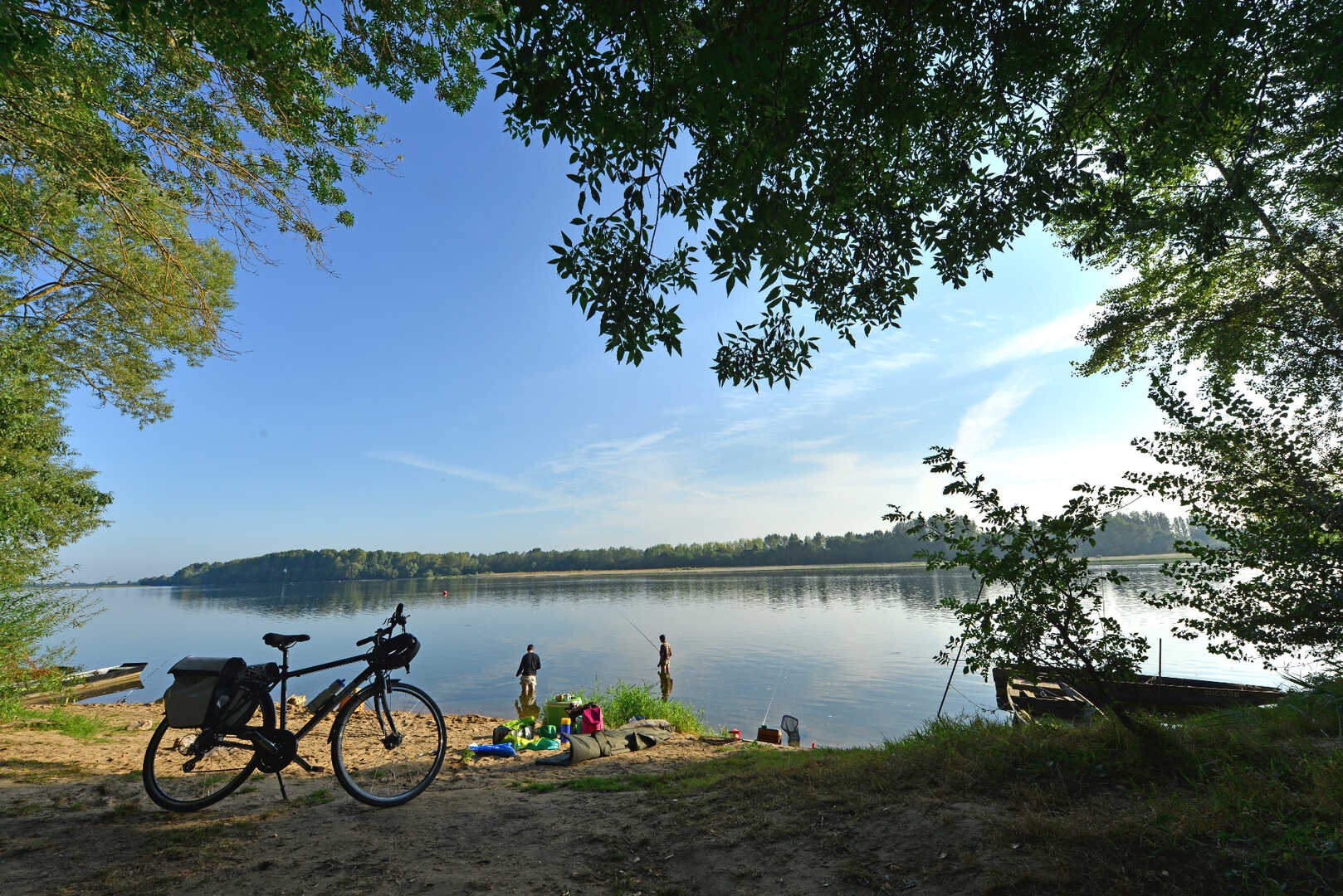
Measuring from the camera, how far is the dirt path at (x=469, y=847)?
10.4 ft

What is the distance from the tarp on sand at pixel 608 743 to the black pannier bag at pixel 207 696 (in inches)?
157

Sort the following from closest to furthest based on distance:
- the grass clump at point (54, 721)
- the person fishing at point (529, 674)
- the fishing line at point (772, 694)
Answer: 1. the grass clump at point (54, 721)
2. the person fishing at point (529, 674)
3. the fishing line at point (772, 694)

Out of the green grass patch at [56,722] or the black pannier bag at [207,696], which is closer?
the black pannier bag at [207,696]

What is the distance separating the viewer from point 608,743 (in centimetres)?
800

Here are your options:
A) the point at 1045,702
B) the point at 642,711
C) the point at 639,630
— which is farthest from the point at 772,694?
the point at 639,630

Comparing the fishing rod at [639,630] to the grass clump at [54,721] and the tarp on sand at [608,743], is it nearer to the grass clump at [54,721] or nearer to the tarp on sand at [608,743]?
the tarp on sand at [608,743]

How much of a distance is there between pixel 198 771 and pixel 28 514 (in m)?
6.84

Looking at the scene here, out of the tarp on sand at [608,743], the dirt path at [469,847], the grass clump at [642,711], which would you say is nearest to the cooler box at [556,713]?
the tarp on sand at [608,743]

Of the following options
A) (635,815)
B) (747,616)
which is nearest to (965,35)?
(635,815)

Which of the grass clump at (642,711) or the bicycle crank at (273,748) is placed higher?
the bicycle crank at (273,748)

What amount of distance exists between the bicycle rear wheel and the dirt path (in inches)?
5.1

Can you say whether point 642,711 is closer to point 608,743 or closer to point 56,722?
point 608,743

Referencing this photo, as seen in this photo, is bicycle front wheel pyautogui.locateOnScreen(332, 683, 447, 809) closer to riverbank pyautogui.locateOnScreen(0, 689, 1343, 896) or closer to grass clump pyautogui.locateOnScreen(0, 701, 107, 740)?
riverbank pyautogui.locateOnScreen(0, 689, 1343, 896)

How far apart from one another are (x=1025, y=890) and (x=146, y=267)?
14.7m
